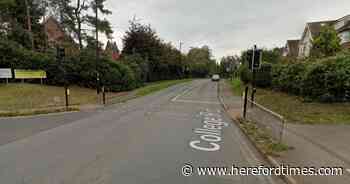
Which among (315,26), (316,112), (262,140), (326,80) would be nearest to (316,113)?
(316,112)

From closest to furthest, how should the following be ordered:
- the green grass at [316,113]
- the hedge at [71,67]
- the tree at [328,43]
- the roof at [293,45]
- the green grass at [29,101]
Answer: the green grass at [316,113]
the green grass at [29,101]
the hedge at [71,67]
the tree at [328,43]
the roof at [293,45]

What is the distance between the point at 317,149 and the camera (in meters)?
5.00

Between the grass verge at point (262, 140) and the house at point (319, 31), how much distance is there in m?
18.3

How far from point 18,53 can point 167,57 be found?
948 inches

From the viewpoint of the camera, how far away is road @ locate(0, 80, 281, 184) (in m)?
3.62

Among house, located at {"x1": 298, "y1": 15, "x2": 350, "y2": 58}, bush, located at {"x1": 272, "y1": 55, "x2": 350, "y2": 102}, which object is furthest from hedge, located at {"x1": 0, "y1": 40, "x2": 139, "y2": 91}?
house, located at {"x1": 298, "y1": 15, "x2": 350, "y2": 58}

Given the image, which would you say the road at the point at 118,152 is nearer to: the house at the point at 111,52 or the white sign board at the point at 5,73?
the white sign board at the point at 5,73

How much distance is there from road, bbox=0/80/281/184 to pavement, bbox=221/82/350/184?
68 centimetres

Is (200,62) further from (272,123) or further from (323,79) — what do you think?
(272,123)

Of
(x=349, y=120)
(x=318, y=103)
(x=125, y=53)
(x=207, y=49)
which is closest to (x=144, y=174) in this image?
(x=349, y=120)

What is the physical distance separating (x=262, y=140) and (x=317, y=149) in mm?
1315

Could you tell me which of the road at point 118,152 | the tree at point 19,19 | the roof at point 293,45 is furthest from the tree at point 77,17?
the roof at point 293,45

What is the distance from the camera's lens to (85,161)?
14.0 feet

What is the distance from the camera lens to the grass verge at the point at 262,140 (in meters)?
4.87
